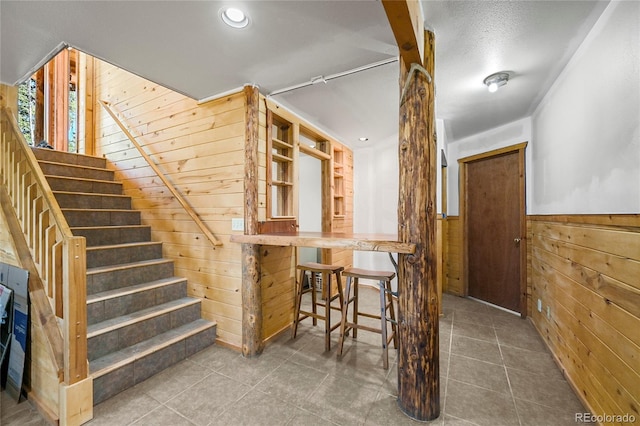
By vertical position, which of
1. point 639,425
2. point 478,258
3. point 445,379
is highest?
point 478,258

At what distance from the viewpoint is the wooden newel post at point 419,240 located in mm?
1599

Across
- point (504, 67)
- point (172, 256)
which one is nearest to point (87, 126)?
point (172, 256)

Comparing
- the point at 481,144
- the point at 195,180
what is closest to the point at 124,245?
the point at 195,180

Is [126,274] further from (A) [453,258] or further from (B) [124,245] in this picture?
(A) [453,258]

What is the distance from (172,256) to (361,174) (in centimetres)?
304

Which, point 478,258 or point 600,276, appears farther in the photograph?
point 478,258

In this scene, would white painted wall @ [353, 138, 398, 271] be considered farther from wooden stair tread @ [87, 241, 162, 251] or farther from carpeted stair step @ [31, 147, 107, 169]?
carpeted stair step @ [31, 147, 107, 169]

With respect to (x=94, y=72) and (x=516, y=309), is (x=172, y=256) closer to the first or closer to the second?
(x=94, y=72)

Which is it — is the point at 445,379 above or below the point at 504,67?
below

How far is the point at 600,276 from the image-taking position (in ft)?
5.12

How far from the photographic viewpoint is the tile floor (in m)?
1.63

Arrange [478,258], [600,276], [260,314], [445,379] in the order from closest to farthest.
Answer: [600,276] < [445,379] < [260,314] < [478,258]

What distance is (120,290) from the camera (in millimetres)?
2320

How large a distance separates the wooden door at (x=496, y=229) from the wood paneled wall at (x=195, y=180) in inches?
128
